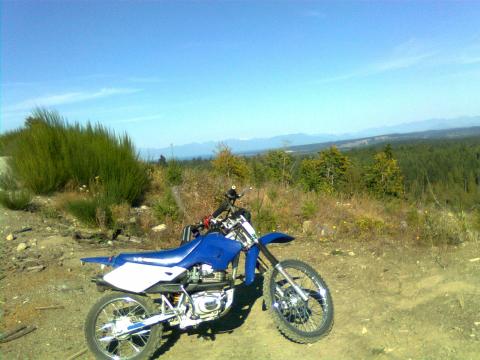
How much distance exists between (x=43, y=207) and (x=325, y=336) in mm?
6295

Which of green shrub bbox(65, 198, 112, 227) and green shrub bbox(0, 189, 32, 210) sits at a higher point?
green shrub bbox(0, 189, 32, 210)

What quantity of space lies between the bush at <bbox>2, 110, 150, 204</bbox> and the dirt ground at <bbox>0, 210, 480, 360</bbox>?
2.62 meters

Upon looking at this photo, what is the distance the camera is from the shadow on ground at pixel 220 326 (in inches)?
153

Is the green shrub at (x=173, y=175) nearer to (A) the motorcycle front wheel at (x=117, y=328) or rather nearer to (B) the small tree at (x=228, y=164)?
(B) the small tree at (x=228, y=164)

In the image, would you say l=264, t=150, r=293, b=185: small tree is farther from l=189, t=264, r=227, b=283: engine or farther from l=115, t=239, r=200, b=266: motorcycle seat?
l=115, t=239, r=200, b=266: motorcycle seat

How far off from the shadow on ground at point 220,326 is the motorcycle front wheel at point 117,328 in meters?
0.25

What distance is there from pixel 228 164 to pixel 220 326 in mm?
8284

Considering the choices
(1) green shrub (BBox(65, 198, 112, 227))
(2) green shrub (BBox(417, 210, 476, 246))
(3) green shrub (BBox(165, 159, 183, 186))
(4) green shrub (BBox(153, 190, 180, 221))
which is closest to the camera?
(2) green shrub (BBox(417, 210, 476, 246))

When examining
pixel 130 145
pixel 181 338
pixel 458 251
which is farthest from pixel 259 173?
pixel 181 338

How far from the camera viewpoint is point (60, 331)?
4.10 metres

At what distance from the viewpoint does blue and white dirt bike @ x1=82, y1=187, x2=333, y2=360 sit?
11.2ft

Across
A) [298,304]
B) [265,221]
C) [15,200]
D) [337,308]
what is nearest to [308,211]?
[265,221]

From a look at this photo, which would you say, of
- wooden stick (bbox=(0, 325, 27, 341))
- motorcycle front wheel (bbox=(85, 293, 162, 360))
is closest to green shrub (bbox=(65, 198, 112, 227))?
wooden stick (bbox=(0, 325, 27, 341))

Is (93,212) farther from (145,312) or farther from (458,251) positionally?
(458,251)
